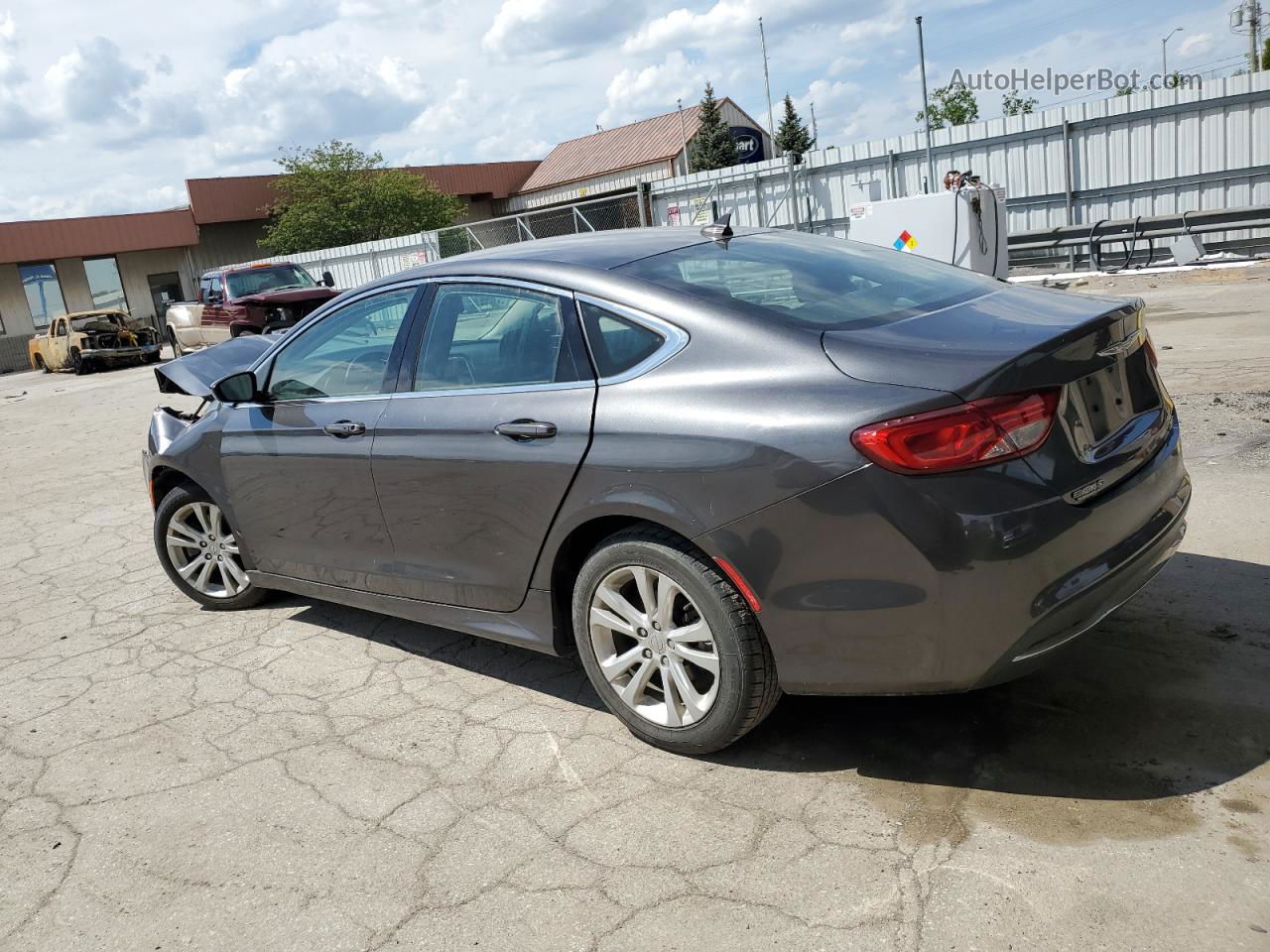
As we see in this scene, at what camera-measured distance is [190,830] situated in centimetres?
312

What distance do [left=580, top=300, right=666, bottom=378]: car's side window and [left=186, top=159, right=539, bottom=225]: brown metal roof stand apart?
130ft

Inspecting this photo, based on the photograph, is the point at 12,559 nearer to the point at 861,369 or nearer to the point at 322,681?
the point at 322,681

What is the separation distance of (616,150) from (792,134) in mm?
29931

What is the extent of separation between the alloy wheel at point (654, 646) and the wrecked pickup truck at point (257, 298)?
14.4m

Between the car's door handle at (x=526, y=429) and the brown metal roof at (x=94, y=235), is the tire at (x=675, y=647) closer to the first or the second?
the car's door handle at (x=526, y=429)

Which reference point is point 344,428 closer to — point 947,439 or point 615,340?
point 615,340

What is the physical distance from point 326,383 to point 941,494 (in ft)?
8.82

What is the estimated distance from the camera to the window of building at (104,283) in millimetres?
38375

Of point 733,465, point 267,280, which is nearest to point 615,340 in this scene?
point 733,465

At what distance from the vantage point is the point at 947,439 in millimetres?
2510

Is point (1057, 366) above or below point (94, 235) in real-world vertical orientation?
below

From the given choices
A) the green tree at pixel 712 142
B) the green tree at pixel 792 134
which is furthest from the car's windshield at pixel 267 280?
the green tree at pixel 792 134

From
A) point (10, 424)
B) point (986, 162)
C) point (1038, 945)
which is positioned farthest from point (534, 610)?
point (986, 162)

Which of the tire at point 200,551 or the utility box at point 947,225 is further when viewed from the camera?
the utility box at point 947,225
